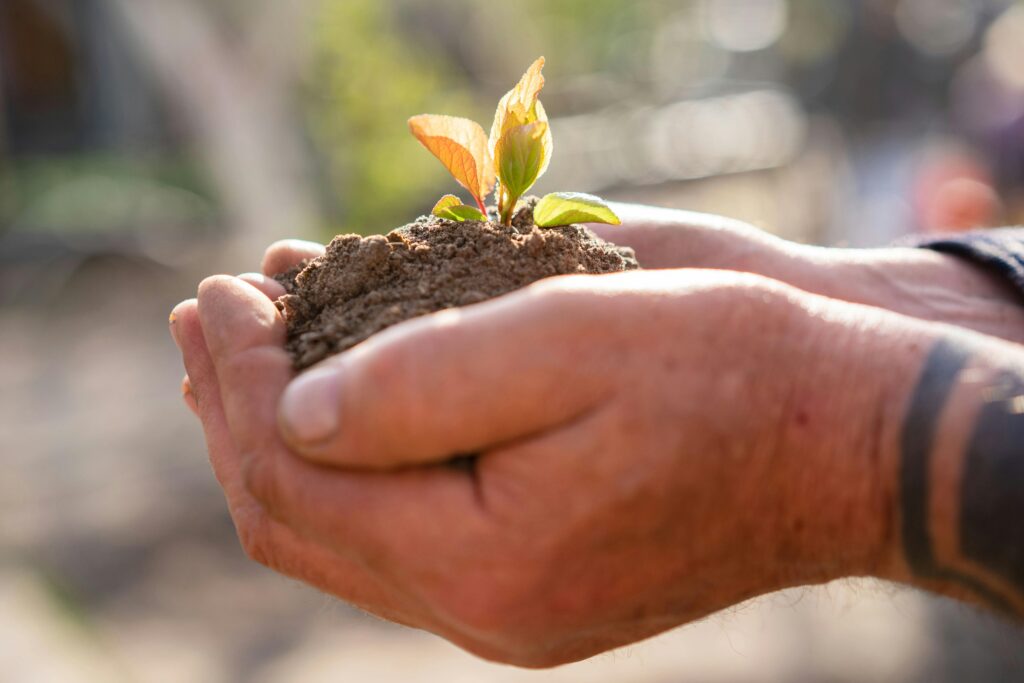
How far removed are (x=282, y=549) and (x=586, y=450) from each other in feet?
1.92

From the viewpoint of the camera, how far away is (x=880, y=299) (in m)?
2.18

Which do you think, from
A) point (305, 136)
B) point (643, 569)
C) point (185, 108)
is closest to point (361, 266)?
point (643, 569)

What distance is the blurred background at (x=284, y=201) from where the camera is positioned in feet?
14.6

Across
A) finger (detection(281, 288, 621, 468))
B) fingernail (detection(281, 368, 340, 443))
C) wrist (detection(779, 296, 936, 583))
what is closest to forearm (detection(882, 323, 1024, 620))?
wrist (detection(779, 296, 936, 583))

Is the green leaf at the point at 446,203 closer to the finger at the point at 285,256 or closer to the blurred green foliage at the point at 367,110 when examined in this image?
the finger at the point at 285,256

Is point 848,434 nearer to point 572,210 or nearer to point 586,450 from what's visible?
point 586,450

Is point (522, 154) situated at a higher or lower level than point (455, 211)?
higher

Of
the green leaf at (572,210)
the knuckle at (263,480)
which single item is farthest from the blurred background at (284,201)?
the green leaf at (572,210)

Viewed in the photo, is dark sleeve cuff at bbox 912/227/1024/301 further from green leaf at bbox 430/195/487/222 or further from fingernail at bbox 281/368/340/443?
fingernail at bbox 281/368/340/443

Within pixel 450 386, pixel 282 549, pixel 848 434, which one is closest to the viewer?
pixel 450 386

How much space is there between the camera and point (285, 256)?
204 centimetres

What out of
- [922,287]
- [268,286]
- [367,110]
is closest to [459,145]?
[268,286]

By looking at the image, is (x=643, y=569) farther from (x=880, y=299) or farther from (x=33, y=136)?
(x=33, y=136)

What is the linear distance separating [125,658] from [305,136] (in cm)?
478
